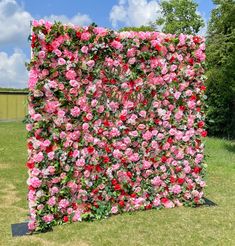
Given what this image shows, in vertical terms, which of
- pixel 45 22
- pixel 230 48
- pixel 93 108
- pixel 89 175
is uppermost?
pixel 230 48

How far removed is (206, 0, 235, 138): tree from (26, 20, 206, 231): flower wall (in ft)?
31.2

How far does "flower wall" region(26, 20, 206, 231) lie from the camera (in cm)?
561

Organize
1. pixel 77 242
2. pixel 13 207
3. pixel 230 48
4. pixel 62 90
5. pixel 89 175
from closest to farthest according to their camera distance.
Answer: pixel 77 242, pixel 62 90, pixel 89 175, pixel 13 207, pixel 230 48

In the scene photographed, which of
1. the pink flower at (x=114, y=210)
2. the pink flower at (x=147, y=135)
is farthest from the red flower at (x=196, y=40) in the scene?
the pink flower at (x=114, y=210)

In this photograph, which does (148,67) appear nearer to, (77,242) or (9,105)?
(77,242)

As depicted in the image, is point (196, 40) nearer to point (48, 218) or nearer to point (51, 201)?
point (51, 201)

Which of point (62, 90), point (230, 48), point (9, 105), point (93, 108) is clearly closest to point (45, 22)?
point (62, 90)

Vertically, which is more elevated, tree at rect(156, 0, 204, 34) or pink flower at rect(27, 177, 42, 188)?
tree at rect(156, 0, 204, 34)

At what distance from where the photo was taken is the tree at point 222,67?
54.1 feet

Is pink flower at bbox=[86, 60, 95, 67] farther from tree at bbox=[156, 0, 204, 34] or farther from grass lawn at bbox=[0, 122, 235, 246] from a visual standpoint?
tree at bbox=[156, 0, 204, 34]

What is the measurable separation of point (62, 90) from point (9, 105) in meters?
26.7

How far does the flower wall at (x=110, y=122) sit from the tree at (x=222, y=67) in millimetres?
9519

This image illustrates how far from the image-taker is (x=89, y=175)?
239 inches

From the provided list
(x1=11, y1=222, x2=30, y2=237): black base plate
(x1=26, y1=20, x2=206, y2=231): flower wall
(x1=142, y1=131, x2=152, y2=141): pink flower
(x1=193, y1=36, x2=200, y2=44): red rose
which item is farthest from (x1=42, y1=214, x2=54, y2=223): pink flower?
(x1=193, y1=36, x2=200, y2=44): red rose
